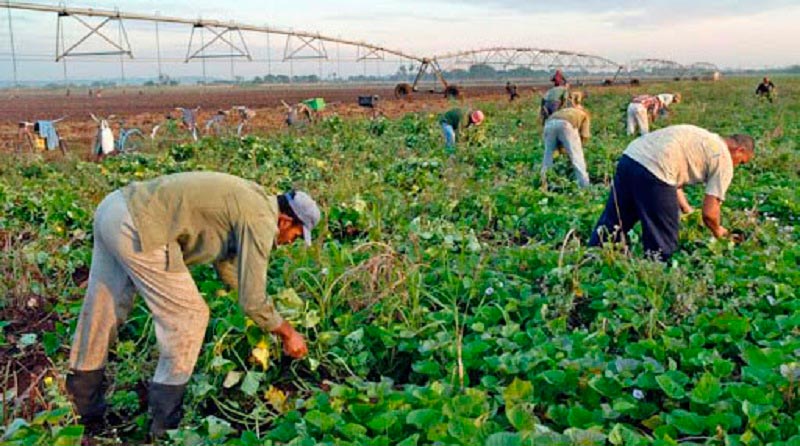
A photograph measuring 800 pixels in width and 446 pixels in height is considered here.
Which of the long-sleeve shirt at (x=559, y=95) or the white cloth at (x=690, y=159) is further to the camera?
the long-sleeve shirt at (x=559, y=95)

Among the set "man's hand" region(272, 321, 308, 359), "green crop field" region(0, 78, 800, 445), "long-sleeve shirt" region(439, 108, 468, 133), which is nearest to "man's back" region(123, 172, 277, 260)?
"man's hand" region(272, 321, 308, 359)

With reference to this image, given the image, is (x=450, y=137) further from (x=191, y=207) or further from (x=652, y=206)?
(x=191, y=207)

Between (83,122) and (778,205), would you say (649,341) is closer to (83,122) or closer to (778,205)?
(778,205)

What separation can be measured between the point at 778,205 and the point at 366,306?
417 cm

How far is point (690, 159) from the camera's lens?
187 inches

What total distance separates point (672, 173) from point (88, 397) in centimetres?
378

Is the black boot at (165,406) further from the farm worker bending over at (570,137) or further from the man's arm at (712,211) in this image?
the farm worker bending over at (570,137)

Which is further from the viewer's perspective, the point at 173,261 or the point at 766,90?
the point at 766,90

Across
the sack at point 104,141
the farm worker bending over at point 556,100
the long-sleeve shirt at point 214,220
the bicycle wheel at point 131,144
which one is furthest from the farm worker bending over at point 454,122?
the long-sleeve shirt at point 214,220

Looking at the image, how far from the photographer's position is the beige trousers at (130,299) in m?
3.05

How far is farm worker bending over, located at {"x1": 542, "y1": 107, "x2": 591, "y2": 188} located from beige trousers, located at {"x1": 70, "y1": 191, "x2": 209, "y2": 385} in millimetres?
5377

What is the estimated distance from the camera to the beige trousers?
10.0 ft

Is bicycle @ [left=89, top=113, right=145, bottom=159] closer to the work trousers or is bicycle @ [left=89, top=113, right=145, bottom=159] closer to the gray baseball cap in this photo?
the work trousers

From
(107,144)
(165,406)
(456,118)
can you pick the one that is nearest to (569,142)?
(456,118)
